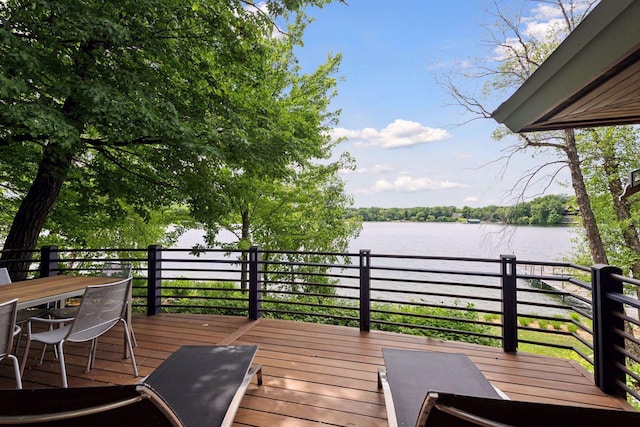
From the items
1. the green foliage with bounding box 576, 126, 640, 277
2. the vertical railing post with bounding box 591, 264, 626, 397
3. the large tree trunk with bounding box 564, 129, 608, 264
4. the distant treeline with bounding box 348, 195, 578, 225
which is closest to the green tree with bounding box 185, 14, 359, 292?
the distant treeline with bounding box 348, 195, 578, 225

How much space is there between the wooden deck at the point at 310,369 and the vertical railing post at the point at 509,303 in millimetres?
134

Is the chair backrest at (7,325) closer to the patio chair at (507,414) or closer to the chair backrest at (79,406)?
the chair backrest at (79,406)

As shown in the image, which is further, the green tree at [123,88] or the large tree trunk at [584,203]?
the large tree trunk at [584,203]

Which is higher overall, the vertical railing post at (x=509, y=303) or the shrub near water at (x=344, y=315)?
the vertical railing post at (x=509, y=303)

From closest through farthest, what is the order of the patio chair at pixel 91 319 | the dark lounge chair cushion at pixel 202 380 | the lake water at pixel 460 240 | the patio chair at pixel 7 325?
1. the dark lounge chair cushion at pixel 202 380
2. the patio chair at pixel 7 325
3. the patio chair at pixel 91 319
4. the lake water at pixel 460 240

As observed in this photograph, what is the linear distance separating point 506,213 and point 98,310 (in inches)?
433

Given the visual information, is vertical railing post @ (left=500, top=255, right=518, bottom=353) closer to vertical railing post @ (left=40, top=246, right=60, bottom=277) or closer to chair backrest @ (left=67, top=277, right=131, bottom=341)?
chair backrest @ (left=67, top=277, right=131, bottom=341)

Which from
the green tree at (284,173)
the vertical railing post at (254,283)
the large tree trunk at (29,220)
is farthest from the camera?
the green tree at (284,173)

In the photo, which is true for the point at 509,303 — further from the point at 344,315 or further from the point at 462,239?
the point at 462,239

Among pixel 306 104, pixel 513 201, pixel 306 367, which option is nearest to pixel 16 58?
pixel 306 367

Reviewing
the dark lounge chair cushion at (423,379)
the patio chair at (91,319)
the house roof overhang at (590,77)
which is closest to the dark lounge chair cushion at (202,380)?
the patio chair at (91,319)

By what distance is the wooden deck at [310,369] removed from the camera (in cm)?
227

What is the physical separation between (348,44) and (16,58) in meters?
7.98

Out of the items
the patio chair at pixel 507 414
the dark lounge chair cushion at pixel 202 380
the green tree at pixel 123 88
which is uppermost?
the green tree at pixel 123 88
